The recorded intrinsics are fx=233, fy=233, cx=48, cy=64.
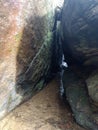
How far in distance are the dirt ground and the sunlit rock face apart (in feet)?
0.36

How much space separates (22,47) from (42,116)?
0.98m

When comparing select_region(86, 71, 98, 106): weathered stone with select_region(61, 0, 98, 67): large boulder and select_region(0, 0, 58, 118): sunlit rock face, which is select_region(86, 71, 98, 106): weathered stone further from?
select_region(0, 0, 58, 118): sunlit rock face

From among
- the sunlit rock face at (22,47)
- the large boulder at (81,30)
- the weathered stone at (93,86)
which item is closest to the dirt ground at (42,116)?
the sunlit rock face at (22,47)

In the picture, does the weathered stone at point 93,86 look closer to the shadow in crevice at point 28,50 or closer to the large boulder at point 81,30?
the large boulder at point 81,30

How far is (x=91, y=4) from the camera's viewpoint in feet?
9.07

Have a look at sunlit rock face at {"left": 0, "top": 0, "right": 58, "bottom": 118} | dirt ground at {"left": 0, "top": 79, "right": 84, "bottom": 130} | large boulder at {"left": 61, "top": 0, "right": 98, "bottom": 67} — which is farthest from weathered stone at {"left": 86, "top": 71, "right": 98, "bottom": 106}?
sunlit rock face at {"left": 0, "top": 0, "right": 58, "bottom": 118}

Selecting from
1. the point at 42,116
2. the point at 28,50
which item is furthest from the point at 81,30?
the point at 42,116

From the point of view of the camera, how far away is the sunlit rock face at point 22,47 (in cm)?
273

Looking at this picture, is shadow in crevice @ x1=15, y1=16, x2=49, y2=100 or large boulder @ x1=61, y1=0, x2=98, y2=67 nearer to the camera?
large boulder @ x1=61, y1=0, x2=98, y2=67

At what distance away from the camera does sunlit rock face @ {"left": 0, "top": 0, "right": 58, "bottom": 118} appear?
8.97 ft

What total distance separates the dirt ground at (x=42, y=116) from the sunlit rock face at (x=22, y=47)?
109 mm

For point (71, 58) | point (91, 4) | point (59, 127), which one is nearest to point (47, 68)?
point (71, 58)

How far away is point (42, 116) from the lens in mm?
3191

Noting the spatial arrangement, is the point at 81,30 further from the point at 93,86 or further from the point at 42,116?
the point at 42,116
